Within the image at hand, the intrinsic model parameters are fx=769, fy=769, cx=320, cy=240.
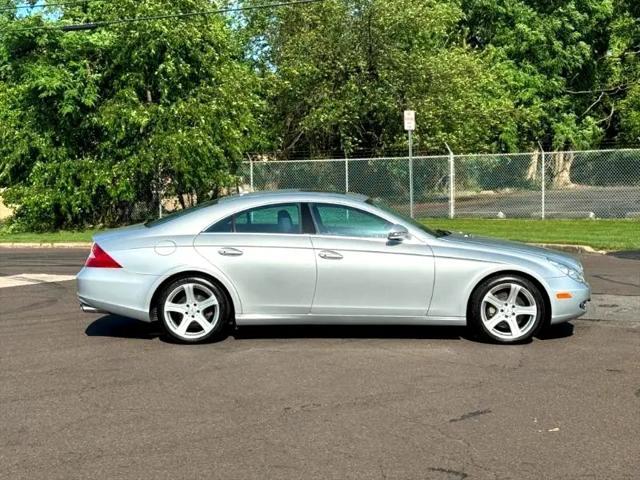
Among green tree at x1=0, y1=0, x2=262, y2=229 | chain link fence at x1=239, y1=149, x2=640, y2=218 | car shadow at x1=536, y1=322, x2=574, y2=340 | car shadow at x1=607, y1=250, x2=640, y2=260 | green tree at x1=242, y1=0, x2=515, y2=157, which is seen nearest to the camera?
car shadow at x1=536, y1=322, x2=574, y2=340

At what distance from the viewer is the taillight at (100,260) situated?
288 inches

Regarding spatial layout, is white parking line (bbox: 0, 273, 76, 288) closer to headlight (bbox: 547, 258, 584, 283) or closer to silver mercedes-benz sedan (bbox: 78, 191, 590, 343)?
silver mercedes-benz sedan (bbox: 78, 191, 590, 343)

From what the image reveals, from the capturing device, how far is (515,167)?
2395 cm

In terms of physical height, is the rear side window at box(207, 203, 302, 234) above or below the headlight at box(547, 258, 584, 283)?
above

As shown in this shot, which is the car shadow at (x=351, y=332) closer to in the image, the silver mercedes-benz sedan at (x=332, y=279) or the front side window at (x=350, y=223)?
the silver mercedes-benz sedan at (x=332, y=279)

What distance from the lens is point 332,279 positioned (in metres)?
7.12

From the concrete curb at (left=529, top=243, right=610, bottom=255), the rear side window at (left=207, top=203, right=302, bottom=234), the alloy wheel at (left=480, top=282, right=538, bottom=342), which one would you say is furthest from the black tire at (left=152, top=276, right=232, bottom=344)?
the concrete curb at (left=529, top=243, right=610, bottom=255)

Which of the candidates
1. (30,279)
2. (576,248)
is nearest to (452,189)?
(576,248)

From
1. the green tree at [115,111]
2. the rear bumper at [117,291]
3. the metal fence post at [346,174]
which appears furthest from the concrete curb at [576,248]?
the rear bumper at [117,291]

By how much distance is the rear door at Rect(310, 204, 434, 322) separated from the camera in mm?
7098

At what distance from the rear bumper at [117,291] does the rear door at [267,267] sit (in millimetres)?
677

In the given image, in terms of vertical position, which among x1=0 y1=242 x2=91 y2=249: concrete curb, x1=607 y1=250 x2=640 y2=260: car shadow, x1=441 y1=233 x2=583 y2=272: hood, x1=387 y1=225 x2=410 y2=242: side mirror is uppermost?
x1=387 y1=225 x2=410 y2=242: side mirror

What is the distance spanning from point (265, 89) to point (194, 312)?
69.5 feet

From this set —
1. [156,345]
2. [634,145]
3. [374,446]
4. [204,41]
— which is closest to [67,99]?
[204,41]
